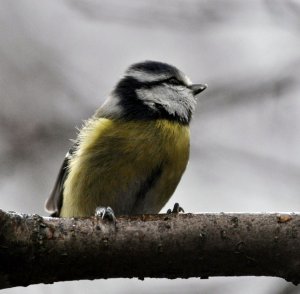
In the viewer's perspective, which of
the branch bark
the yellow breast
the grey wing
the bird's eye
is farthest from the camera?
the bird's eye

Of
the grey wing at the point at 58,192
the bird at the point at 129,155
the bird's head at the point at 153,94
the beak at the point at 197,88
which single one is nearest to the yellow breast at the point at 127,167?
the bird at the point at 129,155

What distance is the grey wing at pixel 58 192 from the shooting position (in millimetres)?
3625

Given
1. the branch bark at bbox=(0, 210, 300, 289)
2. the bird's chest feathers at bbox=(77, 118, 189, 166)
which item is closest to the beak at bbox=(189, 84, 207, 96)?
the bird's chest feathers at bbox=(77, 118, 189, 166)

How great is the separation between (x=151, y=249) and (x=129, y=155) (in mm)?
1125

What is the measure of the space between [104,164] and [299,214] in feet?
4.27

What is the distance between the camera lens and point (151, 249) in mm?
2000

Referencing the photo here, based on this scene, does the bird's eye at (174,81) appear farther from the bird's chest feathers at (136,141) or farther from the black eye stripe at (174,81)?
the bird's chest feathers at (136,141)

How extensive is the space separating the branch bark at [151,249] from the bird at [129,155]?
3.25 ft

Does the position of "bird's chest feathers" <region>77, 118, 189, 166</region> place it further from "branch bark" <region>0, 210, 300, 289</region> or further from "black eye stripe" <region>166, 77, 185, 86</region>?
"branch bark" <region>0, 210, 300, 289</region>

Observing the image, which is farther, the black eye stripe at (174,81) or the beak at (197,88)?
the black eye stripe at (174,81)

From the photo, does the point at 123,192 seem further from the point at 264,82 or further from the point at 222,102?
the point at 264,82

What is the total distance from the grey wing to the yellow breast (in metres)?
0.30

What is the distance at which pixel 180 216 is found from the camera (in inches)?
83.8

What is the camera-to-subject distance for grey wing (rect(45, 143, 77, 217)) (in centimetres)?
362
